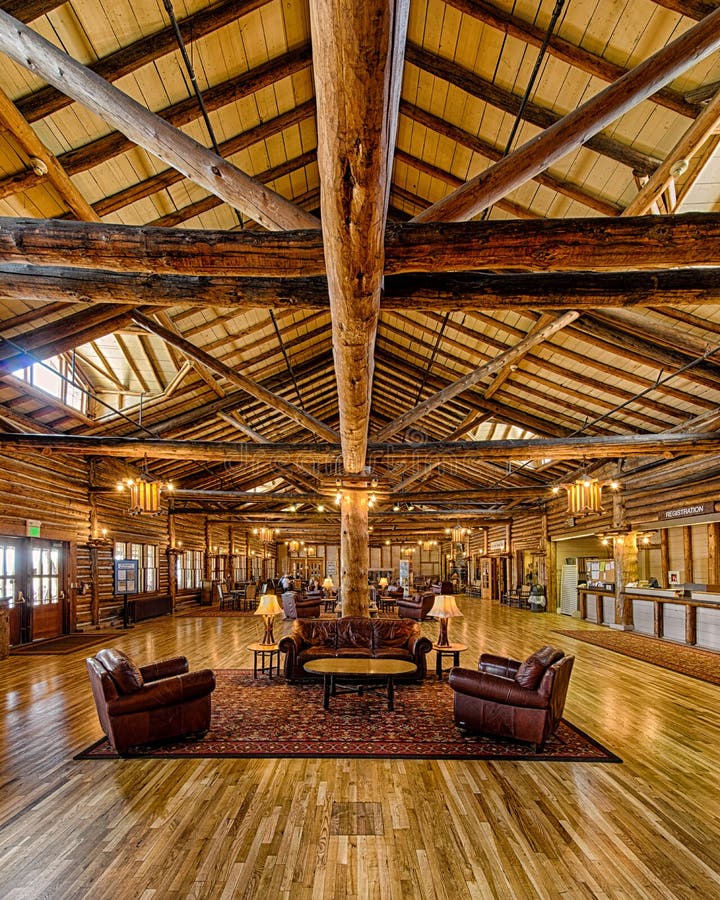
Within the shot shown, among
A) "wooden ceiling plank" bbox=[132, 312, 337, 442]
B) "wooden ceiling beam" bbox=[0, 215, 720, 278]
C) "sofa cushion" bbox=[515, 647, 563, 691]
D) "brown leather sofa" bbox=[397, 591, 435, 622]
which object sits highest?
"wooden ceiling plank" bbox=[132, 312, 337, 442]

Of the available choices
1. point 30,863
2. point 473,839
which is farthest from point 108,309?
point 473,839

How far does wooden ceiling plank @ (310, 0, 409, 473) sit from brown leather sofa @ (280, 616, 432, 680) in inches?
207

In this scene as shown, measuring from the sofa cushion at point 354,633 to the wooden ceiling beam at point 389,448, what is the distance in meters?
3.23

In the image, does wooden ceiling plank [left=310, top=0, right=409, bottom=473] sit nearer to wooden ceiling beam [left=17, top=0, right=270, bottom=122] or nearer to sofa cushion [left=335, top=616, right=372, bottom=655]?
wooden ceiling beam [left=17, top=0, right=270, bottom=122]

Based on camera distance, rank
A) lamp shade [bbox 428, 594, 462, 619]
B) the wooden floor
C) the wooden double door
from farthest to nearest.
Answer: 1. the wooden double door
2. lamp shade [bbox 428, 594, 462, 619]
3. the wooden floor

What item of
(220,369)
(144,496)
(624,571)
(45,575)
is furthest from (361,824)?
(624,571)

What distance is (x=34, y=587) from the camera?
1120 centimetres

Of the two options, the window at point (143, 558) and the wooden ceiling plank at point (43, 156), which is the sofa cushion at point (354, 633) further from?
the window at point (143, 558)

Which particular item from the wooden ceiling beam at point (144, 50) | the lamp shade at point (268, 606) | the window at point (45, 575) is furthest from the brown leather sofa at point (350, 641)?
the window at point (45, 575)

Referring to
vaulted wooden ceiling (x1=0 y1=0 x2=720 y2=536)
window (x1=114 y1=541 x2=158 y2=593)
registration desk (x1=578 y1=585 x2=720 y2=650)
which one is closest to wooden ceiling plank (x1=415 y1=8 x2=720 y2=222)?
vaulted wooden ceiling (x1=0 y1=0 x2=720 y2=536)

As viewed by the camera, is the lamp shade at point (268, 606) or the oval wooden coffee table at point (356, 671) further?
the lamp shade at point (268, 606)

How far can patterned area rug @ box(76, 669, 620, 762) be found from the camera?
187 inches

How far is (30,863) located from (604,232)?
4947 mm

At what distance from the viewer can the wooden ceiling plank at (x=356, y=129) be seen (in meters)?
1.69
